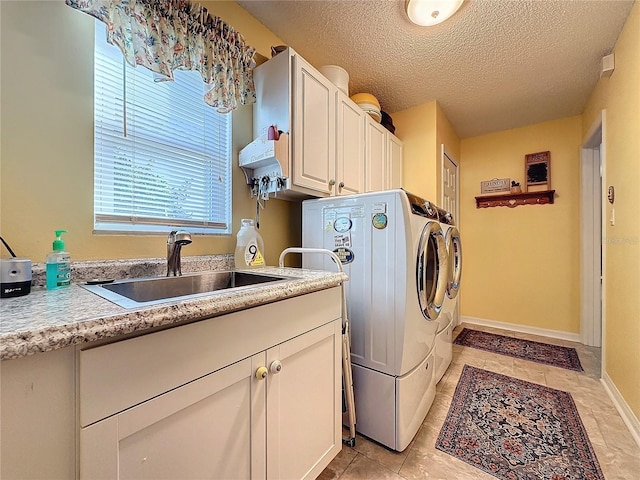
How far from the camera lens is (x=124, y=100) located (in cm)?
120

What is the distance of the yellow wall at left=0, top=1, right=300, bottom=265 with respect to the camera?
0.91 metres

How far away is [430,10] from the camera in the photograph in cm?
159

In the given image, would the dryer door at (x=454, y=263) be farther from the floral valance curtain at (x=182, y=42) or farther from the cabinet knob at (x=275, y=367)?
the floral valance curtain at (x=182, y=42)

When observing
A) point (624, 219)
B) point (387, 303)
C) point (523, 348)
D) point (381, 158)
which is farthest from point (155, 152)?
point (523, 348)

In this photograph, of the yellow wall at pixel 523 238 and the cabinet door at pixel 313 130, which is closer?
the cabinet door at pixel 313 130

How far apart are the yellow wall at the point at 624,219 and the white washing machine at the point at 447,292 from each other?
3.09ft

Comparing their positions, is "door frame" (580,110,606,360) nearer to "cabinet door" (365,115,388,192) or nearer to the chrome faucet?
"cabinet door" (365,115,388,192)

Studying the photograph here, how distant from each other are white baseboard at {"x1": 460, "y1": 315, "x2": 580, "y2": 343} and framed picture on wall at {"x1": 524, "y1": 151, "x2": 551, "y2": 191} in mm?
1620

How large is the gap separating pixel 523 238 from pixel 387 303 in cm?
279

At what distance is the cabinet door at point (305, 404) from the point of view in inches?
35.4

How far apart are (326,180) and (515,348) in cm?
256

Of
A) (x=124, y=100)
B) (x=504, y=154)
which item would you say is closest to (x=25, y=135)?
(x=124, y=100)

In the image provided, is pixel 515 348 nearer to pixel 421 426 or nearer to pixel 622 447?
pixel 622 447

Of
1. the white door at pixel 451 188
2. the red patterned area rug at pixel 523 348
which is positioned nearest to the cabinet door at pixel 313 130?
the white door at pixel 451 188
